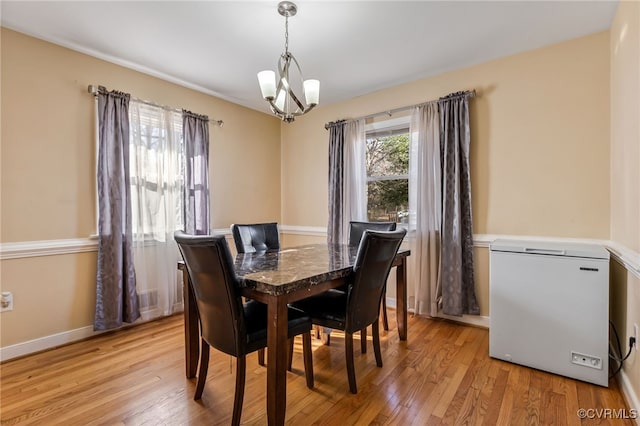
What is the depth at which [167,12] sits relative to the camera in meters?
2.13

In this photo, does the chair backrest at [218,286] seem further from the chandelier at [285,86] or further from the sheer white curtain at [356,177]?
the sheer white curtain at [356,177]

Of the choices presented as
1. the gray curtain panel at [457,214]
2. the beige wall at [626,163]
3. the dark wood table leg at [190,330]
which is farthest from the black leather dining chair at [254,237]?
the beige wall at [626,163]

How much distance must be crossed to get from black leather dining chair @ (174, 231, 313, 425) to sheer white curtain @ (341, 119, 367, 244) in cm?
213

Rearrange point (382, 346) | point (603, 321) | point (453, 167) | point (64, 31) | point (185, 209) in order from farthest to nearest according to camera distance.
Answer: point (185, 209) < point (453, 167) < point (382, 346) < point (64, 31) < point (603, 321)

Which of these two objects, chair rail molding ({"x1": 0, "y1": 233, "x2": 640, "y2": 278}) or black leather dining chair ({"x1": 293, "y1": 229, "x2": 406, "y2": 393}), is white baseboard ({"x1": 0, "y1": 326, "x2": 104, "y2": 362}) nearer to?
chair rail molding ({"x1": 0, "y1": 233, "x2": 640, "y2": 278})

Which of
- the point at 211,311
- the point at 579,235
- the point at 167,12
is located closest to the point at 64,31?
the point at 167,12

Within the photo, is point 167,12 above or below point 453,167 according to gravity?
above

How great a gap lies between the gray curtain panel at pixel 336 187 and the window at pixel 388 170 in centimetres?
32

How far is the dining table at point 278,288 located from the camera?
1411mm

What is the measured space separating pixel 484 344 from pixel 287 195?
3.03 metres

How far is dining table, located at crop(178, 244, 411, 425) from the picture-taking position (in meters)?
1.41

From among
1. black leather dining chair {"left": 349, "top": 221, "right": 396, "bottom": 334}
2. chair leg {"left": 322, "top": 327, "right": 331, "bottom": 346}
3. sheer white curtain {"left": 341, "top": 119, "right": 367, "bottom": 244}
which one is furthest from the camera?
sheer white curtain {"left": 341, "top": 119, "right": 367, "bottom": 244}

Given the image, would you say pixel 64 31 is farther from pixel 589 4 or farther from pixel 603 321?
pixel 603 321

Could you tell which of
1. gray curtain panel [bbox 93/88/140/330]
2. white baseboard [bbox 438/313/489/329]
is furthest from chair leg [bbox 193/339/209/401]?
white baseboard [bbox 438/313/489/329]
